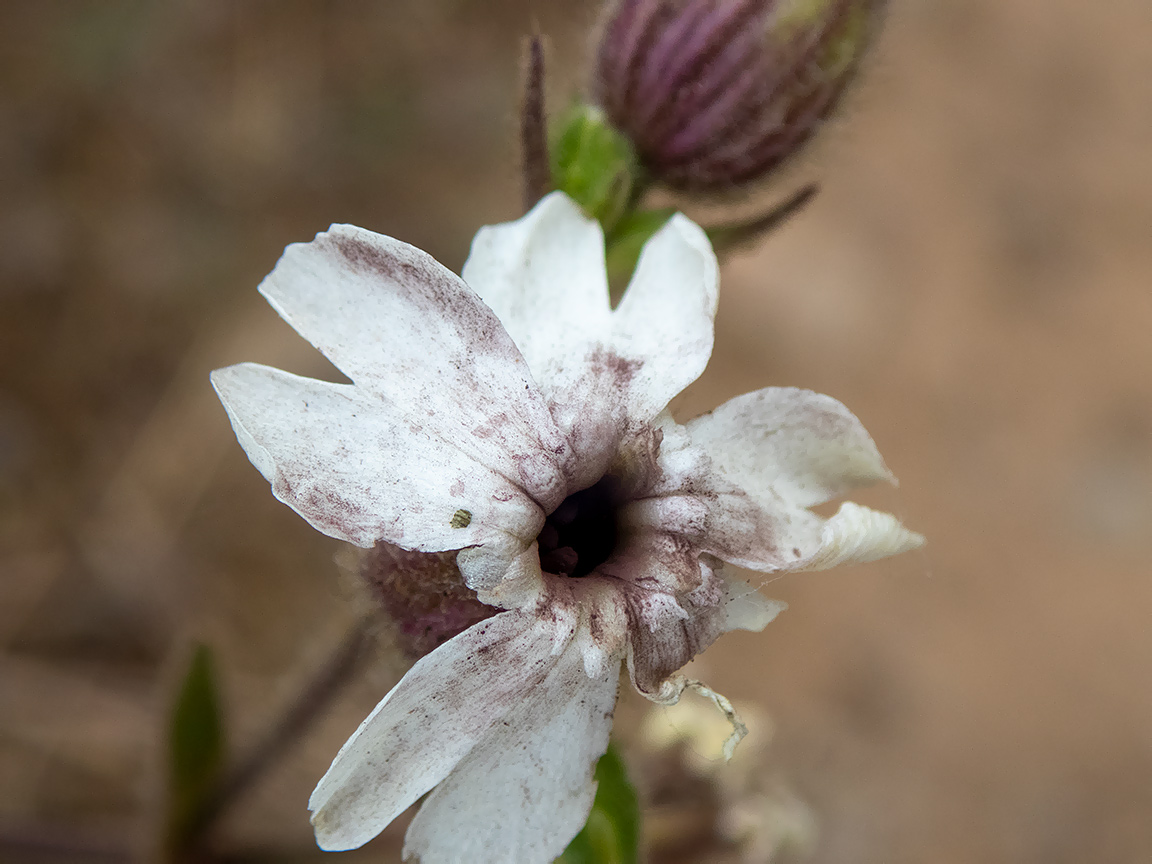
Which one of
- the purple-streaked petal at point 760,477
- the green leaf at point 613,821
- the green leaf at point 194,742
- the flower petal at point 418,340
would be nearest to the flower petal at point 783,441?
the purple-streaked petal at point 760,477

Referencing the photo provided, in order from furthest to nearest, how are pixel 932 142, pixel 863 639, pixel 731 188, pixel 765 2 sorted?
pixel 932 142, pixel 863 639, pixel 731 188, pixel 765 2

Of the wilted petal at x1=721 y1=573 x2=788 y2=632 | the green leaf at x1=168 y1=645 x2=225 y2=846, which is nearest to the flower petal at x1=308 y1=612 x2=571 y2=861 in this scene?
the wilted petal at x1=721 y1=573 x2=788 y2=632

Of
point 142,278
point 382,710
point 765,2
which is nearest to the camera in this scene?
point 382,710

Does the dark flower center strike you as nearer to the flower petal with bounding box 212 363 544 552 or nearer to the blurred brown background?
the flower petal with bounding box 212 363 544 552


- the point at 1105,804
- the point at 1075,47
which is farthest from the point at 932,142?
the point at 1105,804

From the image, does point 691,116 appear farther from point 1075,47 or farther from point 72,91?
point 1075,47

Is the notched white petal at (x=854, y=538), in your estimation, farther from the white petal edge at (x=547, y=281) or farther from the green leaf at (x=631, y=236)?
the green leaf at (x=631, y=236)

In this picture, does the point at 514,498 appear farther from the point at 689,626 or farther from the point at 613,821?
the point at 613,821
